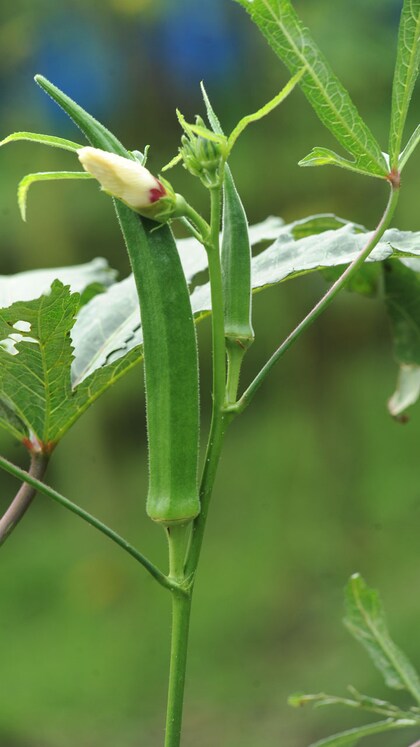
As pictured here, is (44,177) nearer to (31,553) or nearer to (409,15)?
(409,15)

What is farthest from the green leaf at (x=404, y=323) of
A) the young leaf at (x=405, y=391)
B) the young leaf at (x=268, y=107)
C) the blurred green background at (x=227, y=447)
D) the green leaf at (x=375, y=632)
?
the blurred green background at (x=227, y=447)

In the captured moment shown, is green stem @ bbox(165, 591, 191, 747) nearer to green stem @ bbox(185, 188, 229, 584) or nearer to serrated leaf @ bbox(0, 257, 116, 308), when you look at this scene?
green stem @ bbox(185, 188, 229, 584)

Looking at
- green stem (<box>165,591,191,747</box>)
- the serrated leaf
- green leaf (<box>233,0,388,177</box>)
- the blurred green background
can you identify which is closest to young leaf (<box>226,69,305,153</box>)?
Result: green leaf (<box>233,0,388,177</box>)

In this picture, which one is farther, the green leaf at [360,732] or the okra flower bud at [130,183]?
the green leaf at [360,732]

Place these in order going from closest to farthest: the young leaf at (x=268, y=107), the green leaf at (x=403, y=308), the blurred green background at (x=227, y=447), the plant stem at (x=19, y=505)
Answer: the young leaf at (x=268, y=107)
the plant stem at (x=19, y=505)
the green leaf at (x=403, y=308)
the blurred green background at (x=227, y=447)

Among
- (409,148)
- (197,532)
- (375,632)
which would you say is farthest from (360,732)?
(409,148)

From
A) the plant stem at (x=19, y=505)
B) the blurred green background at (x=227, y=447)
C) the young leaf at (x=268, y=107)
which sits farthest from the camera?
the blurred green background at (x=227, y=447)

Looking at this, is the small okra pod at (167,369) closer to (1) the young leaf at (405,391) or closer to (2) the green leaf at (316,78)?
(2) the green leaf at (316,78)
